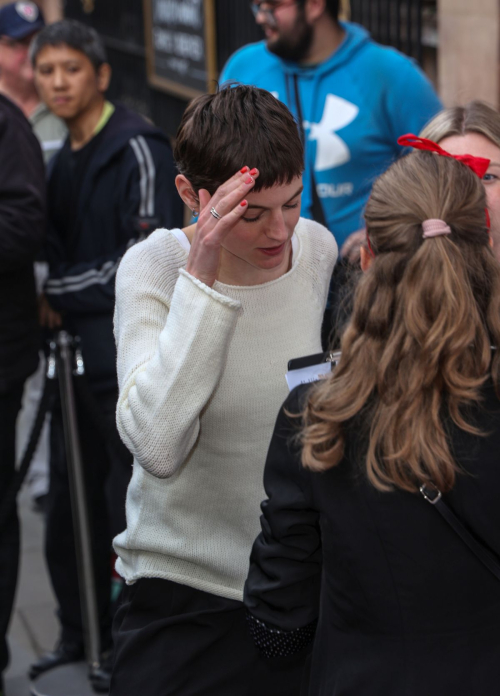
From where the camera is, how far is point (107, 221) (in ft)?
12.3

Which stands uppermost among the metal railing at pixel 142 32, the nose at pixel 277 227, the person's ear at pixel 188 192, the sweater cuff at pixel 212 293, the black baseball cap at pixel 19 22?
the metal railing at pixel 142 32

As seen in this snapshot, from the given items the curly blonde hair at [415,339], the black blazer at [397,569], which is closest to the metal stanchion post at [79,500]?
the black blazer at [397,569]

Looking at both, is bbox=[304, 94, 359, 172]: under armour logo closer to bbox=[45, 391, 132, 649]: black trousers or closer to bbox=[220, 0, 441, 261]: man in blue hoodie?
bbox=[220, 0, 441, 261]: man in blue hoodie

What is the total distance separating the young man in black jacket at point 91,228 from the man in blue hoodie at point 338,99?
56 cm

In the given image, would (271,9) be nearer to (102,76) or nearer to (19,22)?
(102,76)

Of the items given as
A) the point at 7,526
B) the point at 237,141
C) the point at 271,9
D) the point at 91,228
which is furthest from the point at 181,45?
the point at 237,141

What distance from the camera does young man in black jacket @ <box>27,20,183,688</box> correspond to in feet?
12.1

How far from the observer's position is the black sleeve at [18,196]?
11.1 ft

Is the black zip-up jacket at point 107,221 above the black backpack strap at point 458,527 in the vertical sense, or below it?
above

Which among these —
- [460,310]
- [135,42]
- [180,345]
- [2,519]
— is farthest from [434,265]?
[135,42]

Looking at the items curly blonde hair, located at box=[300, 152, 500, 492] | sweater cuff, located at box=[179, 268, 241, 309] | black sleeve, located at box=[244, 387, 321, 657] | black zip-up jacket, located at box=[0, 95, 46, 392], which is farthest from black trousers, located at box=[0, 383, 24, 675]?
curly blonde hair, located at box=[300, 152, 500, 492]

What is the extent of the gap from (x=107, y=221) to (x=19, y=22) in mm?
1683

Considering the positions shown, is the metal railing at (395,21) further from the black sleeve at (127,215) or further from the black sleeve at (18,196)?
the black sleeve at (18,196)

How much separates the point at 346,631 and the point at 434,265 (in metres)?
0.65
